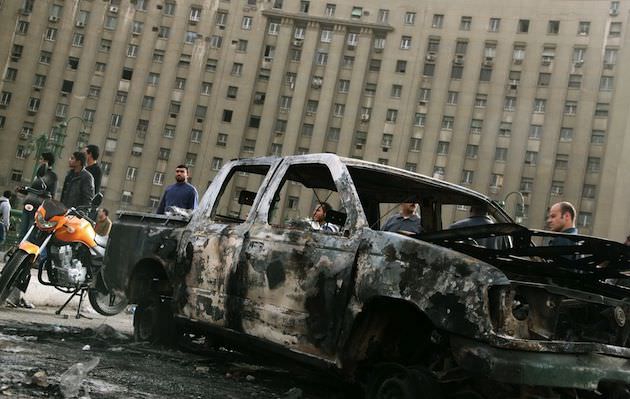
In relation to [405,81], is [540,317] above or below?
below

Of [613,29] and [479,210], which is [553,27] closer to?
[613,29]

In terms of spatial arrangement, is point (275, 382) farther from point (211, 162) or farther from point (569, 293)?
point (211, 162)

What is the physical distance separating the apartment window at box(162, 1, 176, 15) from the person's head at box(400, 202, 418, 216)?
200ft

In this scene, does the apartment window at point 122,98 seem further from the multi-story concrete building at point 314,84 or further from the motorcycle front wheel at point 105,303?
the motorcycle front wheel at point 105,303

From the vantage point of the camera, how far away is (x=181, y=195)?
9.05 metres

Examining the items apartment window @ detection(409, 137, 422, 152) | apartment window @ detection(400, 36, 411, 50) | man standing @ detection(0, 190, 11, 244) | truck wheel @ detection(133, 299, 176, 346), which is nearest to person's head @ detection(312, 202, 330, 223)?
truck wheel @ detection(133, 299, 176, 346)

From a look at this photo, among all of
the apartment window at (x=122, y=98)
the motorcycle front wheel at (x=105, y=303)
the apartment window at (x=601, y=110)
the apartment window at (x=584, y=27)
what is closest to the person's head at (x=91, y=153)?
the motorcycle front wheel at (x=105, y=303)

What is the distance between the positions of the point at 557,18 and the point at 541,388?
207ft

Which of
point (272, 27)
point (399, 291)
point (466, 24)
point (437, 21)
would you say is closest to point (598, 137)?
point (466, 24)

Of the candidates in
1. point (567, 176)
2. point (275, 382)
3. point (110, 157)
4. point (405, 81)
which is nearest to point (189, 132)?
point (110, 157)

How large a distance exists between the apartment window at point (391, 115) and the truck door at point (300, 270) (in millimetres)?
56347

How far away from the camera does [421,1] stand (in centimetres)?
6247

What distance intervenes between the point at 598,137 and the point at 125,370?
5878 centimetres

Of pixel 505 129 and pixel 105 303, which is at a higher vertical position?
pixel 505 129
